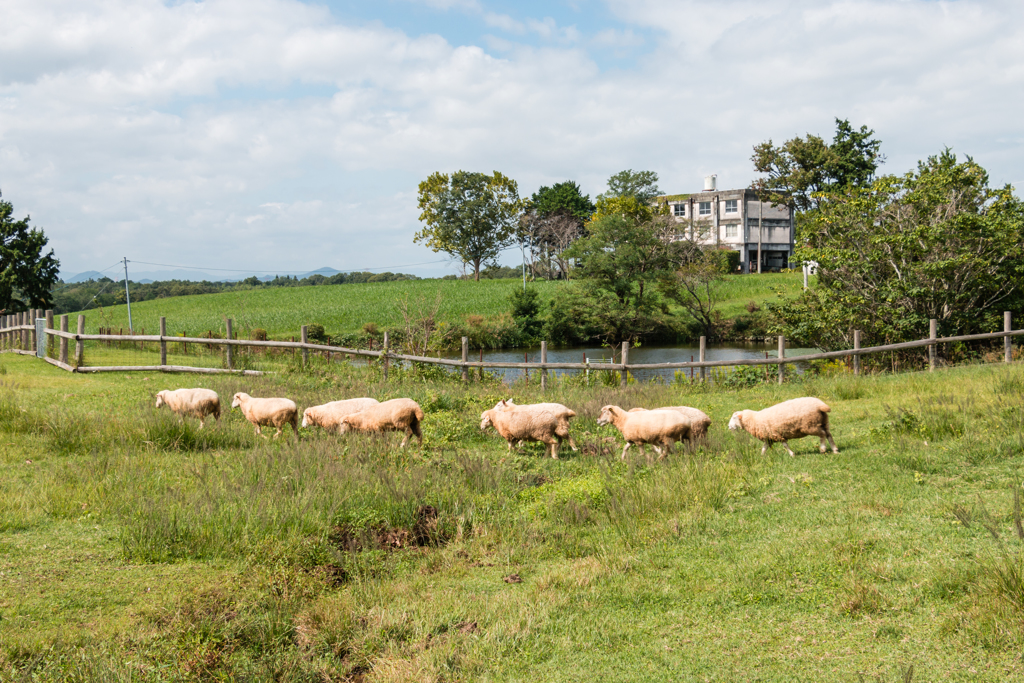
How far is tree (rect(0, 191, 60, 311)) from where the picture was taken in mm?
38562

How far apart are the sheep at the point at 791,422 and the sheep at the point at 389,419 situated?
15.5 feet

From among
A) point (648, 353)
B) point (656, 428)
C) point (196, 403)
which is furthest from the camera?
point (648, 353)

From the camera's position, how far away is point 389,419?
10.4 metres

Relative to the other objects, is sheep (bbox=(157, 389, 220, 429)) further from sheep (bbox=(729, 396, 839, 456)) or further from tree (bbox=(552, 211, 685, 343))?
tree (bbox=(552, 211, 685, 343))

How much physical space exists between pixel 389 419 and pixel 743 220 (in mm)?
66359

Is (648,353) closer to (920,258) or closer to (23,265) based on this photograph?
(920,258)

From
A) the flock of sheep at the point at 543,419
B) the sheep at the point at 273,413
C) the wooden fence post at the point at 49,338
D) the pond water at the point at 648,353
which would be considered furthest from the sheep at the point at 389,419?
the pond water at the point at 648,353

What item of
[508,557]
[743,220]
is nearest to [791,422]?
[508,557]

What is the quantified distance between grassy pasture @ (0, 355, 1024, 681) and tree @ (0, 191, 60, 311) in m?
Result: 35.4

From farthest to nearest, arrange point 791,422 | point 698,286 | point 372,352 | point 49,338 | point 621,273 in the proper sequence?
point 698,286 < point 621,273 < point 49,338 < point 372,352 < point 791,422

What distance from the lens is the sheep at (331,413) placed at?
10.8 meters

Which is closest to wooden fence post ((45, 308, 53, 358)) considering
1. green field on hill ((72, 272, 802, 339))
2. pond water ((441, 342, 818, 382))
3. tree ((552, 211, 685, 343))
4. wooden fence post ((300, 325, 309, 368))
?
wooden fence post ((300, 325, 309, 368))

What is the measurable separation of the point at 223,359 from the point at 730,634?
19195 mm

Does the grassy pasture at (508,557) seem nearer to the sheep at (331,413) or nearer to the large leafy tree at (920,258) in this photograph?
the sheep at (331,413)
